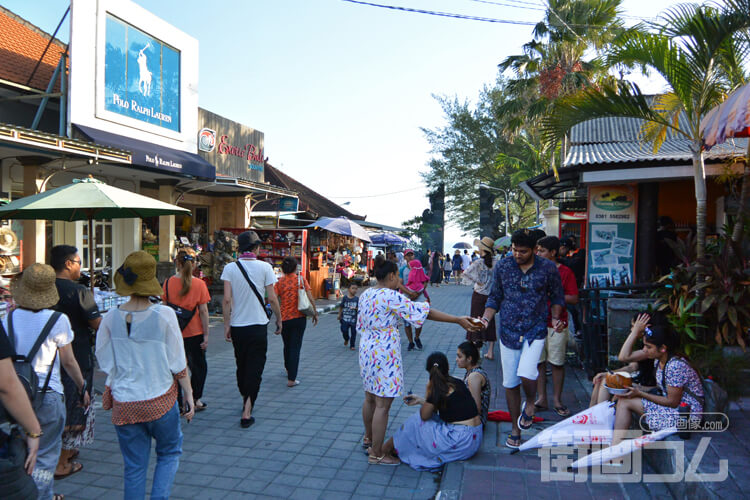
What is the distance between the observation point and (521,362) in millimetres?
4238

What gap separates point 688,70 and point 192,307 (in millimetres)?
5950

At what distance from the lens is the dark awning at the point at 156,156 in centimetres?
953

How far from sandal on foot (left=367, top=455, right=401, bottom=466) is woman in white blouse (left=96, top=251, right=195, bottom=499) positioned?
1.71 metres

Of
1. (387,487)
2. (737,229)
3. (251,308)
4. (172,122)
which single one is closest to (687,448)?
(387,487)

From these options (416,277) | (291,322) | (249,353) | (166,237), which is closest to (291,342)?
(291,322)

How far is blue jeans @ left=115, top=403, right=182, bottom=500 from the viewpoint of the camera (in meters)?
2.94

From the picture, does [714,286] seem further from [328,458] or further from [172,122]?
[172,122]

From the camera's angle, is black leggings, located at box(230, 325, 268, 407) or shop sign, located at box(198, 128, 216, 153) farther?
shop sign, located at box(198, 128, 216, 153)

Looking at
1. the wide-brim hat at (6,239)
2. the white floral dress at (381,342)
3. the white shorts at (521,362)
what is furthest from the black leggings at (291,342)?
the wide-brim hat at (6,239)

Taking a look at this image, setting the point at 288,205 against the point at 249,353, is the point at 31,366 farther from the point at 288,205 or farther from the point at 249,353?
the point at 288,205

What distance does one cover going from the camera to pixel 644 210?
24.8 ft

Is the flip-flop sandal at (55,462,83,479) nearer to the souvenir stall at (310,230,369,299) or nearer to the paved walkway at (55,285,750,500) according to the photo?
the paved walkway at (55,285,750,500)

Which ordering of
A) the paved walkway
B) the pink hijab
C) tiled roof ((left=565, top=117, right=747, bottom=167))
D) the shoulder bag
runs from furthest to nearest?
the pink hijab < tiled roof ((left=565, top=117, right=747, bottom=167)) < the shoulder bag < the paved walkway

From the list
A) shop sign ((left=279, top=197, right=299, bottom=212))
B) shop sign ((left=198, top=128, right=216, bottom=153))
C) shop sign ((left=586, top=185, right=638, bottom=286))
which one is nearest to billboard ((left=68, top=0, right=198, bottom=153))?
shop sign ((left=198, top=128, right=216, bottom=153))
